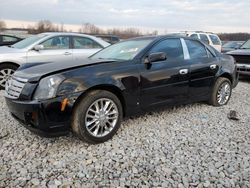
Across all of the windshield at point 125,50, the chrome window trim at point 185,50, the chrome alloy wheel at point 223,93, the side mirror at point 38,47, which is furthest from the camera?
the side mirror at point 38,47

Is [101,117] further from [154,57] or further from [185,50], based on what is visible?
[185,50]

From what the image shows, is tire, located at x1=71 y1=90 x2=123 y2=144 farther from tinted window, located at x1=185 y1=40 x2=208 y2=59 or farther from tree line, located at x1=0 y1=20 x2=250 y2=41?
tree line, located at x1=0 y1=20 x2=250 y2=41

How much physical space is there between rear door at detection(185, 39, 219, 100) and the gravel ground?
664 mm

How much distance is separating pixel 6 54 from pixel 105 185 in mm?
5317

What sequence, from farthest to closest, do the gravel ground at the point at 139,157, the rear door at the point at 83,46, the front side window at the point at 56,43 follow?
the rear door at the point at 83,46, the front side window at the point at 56,43, the gravel ground at the point at 139,157

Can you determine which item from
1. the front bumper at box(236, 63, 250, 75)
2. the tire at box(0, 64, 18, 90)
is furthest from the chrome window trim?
the front bumper at box(236, 63, 250, 75)

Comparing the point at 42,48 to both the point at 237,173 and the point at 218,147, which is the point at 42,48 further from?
the point at 237,173

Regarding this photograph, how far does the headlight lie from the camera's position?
10.9 ft

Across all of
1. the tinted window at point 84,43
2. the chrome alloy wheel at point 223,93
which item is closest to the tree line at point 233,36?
the tinted window at point 84,43

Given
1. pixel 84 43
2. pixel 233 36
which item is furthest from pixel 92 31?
pixel 84 43

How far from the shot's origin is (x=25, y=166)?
3.11 metres

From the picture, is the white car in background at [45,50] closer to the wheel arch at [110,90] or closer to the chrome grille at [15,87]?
the chrome grille at [15,87]

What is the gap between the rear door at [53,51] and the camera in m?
7.00

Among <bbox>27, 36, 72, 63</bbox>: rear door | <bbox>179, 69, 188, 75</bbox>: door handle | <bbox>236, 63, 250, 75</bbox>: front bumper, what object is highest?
<bbox>27, 36, 72, 63</bbox>: rear door
